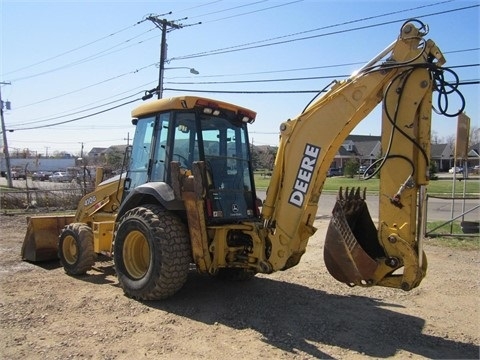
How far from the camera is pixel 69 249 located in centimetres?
823

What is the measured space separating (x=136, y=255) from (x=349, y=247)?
3.21 metres

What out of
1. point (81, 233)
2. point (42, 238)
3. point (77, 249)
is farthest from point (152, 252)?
point (42, 238)

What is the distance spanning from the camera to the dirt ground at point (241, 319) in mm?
4684

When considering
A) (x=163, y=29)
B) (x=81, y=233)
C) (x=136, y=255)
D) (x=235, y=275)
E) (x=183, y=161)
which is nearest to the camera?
(x=183, y=161)

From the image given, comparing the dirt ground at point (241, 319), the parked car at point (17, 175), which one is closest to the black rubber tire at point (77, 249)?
the dirt ground at point (241, 319)

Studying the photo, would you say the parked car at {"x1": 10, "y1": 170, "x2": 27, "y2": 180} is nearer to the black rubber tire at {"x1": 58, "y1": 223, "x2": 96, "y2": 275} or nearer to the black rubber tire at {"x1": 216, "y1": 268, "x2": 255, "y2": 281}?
the black rubber tire at {"x1": 58, "y1": 223, "x2": 96, "y2": 275}

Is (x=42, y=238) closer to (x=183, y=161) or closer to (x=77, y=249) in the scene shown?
(x=77, y=249)

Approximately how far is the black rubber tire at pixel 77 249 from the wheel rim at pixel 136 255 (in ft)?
5.01

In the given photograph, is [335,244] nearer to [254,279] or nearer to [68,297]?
[254,279]

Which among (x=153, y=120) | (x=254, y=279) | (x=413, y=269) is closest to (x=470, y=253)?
(x=254, y=279)

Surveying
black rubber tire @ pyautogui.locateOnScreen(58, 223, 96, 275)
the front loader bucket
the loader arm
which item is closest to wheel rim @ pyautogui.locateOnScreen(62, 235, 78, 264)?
black rubber tire @ pyautogui.locateOnScreen(58, 223, 96, 275)

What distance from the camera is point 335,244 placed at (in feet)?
16.4

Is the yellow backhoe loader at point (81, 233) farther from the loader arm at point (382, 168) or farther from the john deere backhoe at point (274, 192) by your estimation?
the loader arm at point (382, 168)

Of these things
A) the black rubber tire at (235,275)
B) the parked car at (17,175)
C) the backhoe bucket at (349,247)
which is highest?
the backhoe bucket at (349,247)
